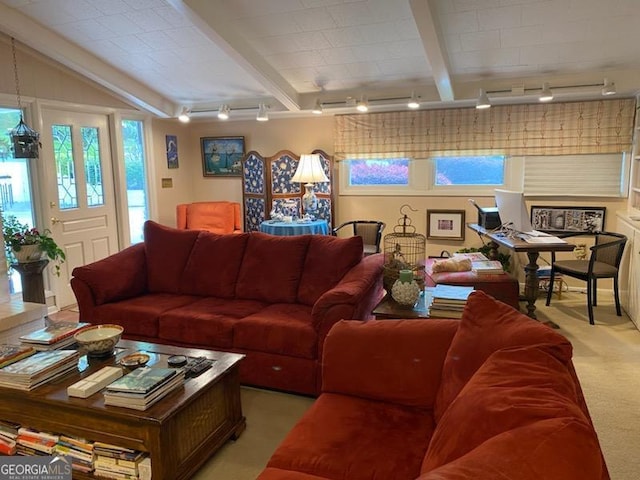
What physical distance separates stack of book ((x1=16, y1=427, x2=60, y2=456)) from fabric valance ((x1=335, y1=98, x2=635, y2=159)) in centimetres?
425

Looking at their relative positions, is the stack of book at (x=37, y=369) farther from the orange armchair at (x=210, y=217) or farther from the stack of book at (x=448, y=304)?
the orange armchair at (x=210, y=217)

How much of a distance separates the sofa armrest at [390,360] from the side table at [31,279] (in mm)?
3133

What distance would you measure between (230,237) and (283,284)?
632mm

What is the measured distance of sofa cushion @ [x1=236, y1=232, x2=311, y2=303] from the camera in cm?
328

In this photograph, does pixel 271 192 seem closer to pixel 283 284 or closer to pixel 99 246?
pixel 99 246

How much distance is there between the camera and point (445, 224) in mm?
5352

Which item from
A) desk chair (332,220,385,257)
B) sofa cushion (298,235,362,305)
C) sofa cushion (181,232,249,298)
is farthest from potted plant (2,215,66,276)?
desk chair (332,220,385,257)

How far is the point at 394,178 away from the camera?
5.61m

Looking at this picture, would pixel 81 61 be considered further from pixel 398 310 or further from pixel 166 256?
pixel 398 310

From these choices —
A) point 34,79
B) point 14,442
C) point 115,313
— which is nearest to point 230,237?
point 115,313

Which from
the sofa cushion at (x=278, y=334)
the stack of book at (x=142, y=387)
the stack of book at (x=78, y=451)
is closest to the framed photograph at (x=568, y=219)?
the sofa cushion at (x=278, y=334)

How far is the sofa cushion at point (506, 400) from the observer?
3.47 ft

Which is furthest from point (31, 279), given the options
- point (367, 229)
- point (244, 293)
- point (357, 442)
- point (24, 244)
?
point (357, 442)

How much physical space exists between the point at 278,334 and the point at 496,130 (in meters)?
3.50
